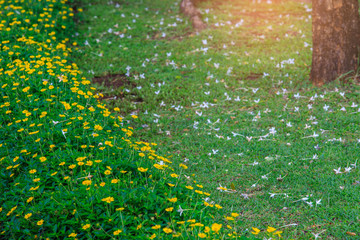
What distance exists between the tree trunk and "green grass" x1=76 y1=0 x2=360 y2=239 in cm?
28

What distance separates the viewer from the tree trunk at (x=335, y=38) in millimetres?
5656

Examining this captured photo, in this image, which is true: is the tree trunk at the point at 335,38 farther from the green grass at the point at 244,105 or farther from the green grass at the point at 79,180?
the green grass at the point at 79,180

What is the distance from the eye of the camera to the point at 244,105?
566cm

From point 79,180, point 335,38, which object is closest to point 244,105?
point 335,38

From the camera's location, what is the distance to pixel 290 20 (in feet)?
28.4

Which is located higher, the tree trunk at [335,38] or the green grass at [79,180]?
the tree trunk at [335,38]

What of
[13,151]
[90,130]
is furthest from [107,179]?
[13,151]

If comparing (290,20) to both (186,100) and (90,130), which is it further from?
(90,130)

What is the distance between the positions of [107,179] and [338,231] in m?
2.00

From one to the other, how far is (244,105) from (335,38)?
1743 millimetres

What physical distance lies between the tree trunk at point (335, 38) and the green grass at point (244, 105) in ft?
0.93

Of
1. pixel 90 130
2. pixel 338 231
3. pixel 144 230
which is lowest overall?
pixel 338 231

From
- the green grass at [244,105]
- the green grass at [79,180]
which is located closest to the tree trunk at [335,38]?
the green grass at [244,105]

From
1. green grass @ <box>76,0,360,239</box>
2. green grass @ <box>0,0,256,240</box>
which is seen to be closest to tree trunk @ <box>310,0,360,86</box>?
green grass @ <box>76,0,360,239</box>
